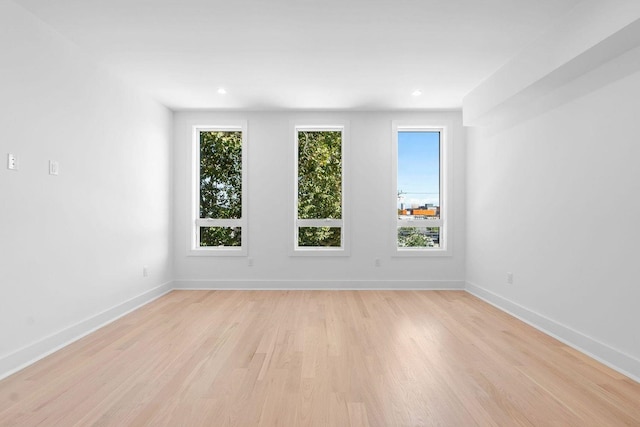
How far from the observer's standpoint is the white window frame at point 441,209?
5.84 metres

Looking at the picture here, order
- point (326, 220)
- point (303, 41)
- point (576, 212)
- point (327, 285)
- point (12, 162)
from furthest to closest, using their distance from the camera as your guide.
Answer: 1. point (326, 220)
2. point (327, 285)
3. point (303, 41)
4. point (576, 212)
5. point (12, 162)

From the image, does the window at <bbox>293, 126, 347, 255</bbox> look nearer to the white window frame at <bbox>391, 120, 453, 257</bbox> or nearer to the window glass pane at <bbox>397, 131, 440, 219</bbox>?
the white window frame at <bbox>391, 120, 453, 257</bbox>

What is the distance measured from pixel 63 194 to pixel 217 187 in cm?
274

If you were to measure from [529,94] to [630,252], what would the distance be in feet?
5.99

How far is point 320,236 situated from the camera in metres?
Answer: 5.98

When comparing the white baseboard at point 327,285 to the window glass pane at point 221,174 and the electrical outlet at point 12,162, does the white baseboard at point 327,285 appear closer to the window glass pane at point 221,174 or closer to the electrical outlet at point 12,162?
the window glass pane at point 221,174

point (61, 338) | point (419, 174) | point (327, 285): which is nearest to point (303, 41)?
point (419, 174)

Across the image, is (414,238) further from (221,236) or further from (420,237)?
(221,236)

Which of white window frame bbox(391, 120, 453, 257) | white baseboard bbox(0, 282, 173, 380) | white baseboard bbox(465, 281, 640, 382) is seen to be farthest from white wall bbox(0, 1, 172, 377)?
white baseboard bbox(465, 281, 640, 382)

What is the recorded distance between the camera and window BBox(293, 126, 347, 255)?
5945 millimetres

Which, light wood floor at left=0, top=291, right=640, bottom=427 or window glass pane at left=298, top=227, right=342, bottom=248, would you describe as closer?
light wood floor at left=0, top=291, right=640, bottom=427

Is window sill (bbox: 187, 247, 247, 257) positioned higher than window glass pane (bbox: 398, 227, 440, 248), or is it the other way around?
window glass pane (bbox: 398, 227, 440, 248)

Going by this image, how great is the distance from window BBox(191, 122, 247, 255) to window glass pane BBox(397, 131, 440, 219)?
2.59 m

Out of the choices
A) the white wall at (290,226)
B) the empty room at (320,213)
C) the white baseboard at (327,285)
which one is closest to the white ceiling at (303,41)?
the empty room at (320,213)
